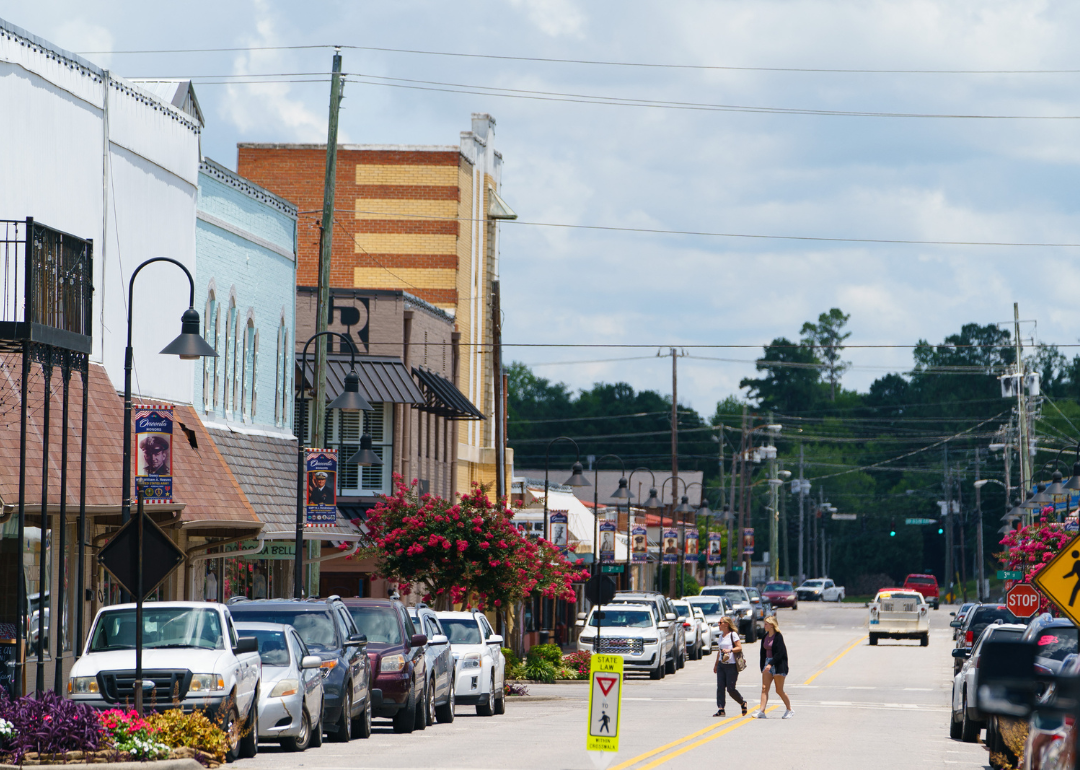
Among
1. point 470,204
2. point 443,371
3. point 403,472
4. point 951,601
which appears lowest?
point 951,601

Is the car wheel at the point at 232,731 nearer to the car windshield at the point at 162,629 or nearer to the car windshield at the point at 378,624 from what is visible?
Answer: the car windshield at the point at 162,629

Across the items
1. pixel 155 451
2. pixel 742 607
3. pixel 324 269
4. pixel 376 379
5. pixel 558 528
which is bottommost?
pixel 742 607

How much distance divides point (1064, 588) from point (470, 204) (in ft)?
136

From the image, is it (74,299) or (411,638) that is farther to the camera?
(411,638)

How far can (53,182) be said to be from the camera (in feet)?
80.0

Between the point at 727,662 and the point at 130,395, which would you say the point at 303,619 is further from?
the point at 727,662

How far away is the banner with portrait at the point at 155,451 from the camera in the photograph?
2297 centimetres

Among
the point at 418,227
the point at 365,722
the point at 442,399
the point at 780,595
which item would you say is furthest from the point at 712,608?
the point at 780,595

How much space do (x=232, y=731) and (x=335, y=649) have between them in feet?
12.3

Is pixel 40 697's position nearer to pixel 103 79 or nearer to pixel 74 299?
pixel 74 299

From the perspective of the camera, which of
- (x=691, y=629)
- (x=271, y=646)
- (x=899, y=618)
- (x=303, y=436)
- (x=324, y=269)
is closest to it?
(x=271, y=646)

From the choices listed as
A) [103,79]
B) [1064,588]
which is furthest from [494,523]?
[1064,588]

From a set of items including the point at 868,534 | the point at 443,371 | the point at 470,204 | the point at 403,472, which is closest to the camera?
the point at 403,472

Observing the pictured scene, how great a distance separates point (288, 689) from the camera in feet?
63.6
